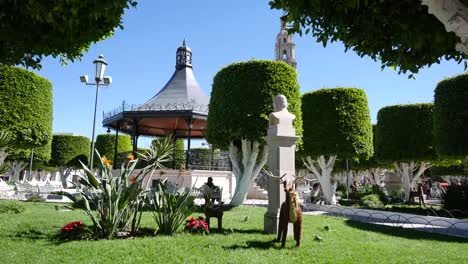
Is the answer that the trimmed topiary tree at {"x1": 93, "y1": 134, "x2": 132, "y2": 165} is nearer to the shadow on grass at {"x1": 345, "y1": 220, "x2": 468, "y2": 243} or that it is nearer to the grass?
the grass

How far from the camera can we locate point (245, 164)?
49.2 feet

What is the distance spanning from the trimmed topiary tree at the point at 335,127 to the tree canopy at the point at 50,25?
45.2 ft

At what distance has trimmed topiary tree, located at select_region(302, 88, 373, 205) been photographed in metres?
17.6

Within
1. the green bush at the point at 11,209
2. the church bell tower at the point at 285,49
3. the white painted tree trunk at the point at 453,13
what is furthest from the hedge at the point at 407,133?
the church bell tower at the point at 285,49

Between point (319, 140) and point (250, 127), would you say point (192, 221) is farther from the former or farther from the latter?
point (319, 140)

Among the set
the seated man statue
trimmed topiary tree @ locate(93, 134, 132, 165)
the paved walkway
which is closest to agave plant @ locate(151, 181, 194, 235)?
the seated man statue

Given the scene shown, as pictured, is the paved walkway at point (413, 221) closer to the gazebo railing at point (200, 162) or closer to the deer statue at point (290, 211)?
the deer statue at point (290, 211)

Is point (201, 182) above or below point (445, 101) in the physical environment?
below

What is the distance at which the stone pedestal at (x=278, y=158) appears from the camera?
7.99 meters

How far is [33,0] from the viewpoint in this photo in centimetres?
454

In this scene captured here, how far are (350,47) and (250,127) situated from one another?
9.07m

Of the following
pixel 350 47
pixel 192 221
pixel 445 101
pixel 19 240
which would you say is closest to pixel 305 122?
pixel 445 101

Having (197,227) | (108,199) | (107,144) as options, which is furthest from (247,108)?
(107,144)

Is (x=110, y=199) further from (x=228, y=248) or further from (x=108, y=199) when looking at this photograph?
(x=228, y=248)
